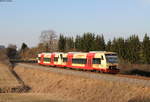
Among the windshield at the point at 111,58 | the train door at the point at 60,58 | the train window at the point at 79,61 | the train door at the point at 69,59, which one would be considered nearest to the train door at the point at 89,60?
the train window at the point at 79,61

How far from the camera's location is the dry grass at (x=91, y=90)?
78.1ft

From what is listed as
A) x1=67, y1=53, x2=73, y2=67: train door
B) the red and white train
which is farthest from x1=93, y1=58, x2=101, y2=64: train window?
x1=67, y1=53, x2=73, y2=67: train door

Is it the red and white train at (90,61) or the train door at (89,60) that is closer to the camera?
the red and white train at (90,61)

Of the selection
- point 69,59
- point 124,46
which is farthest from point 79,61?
point 124,46

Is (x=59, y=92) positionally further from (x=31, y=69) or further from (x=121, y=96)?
(x=31, y=69)

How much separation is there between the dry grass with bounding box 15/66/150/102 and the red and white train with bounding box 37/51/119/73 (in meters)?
4.39

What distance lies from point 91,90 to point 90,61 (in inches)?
512

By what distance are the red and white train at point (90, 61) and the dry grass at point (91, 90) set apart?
4.39m

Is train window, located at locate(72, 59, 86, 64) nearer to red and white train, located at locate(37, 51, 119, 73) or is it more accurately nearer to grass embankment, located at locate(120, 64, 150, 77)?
red and white train, located at locate(37, 51, 119, 73)

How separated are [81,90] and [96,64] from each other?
988cm

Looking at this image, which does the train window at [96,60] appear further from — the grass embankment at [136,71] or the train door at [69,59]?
the train door at [69,59]

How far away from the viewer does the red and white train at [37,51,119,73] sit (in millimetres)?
38162

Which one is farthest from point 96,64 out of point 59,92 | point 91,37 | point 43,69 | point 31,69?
point 91,37

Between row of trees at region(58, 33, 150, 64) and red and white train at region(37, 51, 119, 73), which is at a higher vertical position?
row of trees at region(58, 33, 150, 64)
